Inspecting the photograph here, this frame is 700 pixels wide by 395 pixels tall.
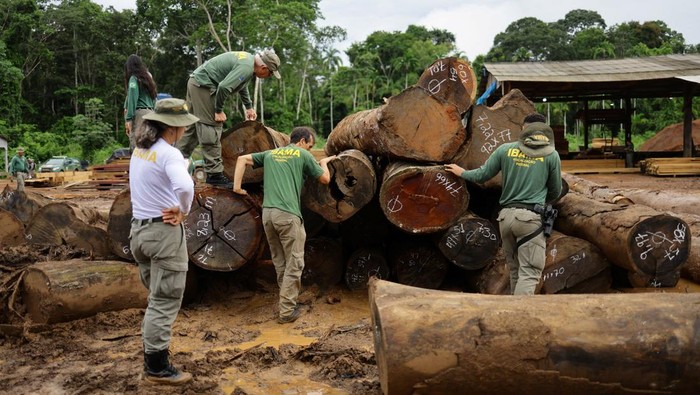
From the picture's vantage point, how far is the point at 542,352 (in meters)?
3.46

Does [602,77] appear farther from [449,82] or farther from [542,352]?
[542,352]

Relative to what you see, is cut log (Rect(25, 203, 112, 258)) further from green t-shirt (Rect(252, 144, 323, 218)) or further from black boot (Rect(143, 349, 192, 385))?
black boot (Rect(143, 349, 192, 385))

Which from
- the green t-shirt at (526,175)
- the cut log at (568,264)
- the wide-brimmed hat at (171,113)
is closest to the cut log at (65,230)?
the wide-brimmed hat at (171,113)

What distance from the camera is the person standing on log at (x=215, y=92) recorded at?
6.67m

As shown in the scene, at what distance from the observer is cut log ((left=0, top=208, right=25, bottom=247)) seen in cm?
785

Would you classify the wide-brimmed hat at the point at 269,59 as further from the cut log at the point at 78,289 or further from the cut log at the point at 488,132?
the cut log at the point at 78,289

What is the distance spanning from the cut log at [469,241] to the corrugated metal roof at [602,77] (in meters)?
13.1

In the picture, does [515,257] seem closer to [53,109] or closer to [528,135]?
Result: [528,135]

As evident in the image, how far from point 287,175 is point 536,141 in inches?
93.0

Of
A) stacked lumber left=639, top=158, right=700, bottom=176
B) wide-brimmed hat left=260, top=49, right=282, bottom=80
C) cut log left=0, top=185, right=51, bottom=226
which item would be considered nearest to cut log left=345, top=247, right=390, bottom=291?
wide-brimmed hat left=260, top=49, right=282, bottom=80

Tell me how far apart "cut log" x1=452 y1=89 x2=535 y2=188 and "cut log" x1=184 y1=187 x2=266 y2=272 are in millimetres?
2333

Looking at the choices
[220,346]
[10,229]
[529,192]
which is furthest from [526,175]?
[10,229]

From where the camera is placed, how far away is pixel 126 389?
4242mm

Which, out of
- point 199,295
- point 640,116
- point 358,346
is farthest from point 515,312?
point 640,116
